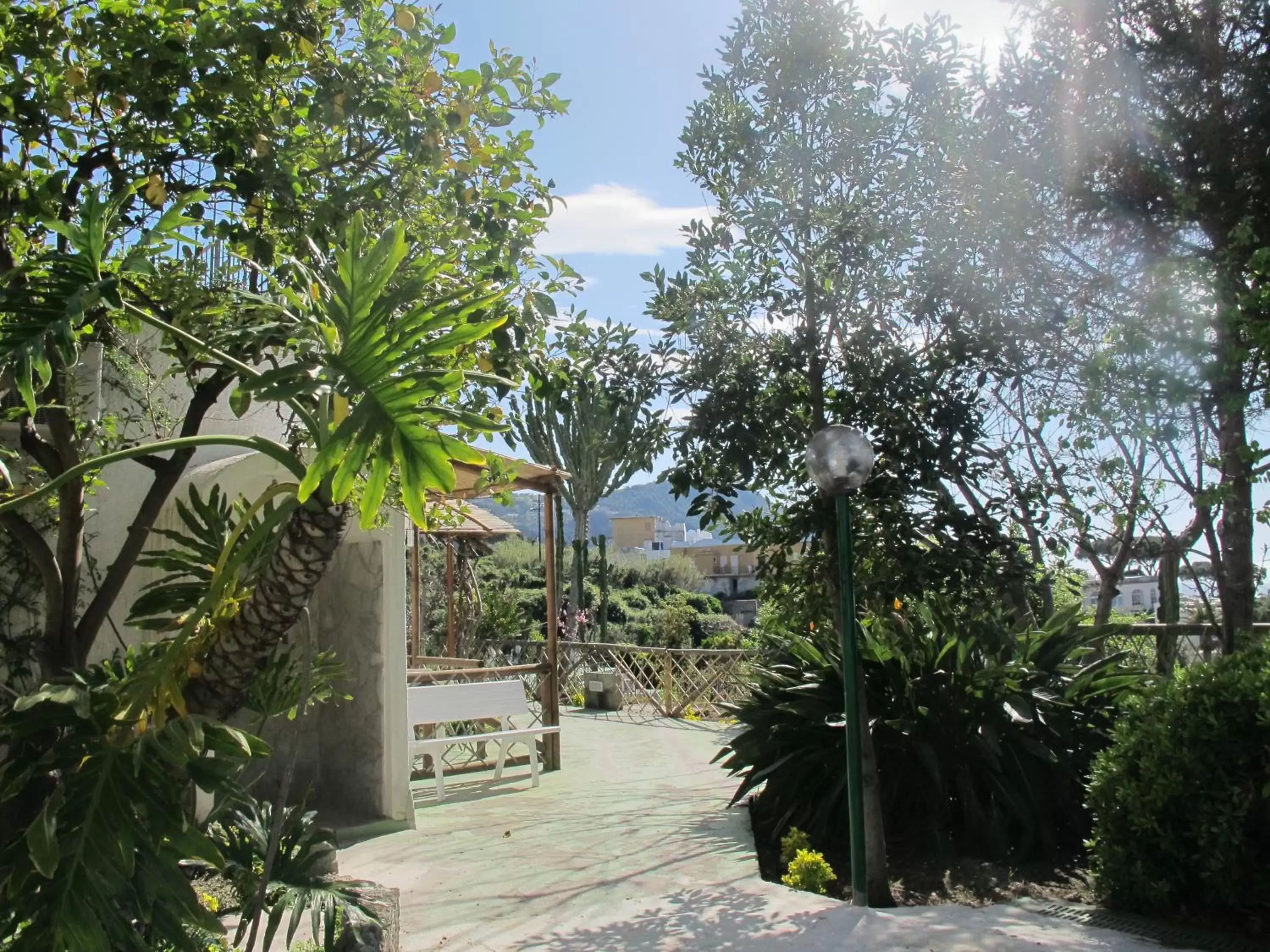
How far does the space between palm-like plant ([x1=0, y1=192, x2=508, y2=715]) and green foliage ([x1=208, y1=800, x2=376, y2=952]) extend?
709 mm

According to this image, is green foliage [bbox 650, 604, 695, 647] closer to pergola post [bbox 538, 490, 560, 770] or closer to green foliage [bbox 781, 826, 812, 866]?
pergola post [bbox 538, 490, 560, 770]

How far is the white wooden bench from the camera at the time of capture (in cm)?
779

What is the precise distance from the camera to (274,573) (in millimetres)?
2367

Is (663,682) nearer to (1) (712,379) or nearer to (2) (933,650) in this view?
(2) (933,650)

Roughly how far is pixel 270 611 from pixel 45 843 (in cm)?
65

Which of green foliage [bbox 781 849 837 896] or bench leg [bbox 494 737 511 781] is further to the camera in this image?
bench leg [bbox 494 737 511 781]

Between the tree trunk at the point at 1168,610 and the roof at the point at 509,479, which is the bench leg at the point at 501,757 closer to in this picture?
the roof at the point at 509,479

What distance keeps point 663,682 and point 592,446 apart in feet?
38.8

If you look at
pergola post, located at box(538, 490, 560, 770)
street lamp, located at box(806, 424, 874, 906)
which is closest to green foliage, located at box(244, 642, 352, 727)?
street lamp, located at box(806, 424, 874, 906)

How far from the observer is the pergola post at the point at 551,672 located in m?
9.09

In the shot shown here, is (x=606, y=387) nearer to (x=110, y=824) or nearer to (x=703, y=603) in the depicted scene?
(x=110, y=824)

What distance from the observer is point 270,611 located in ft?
7.88

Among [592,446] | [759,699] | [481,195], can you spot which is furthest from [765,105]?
[592,446]

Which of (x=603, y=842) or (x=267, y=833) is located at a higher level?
(x=267, y=833)
